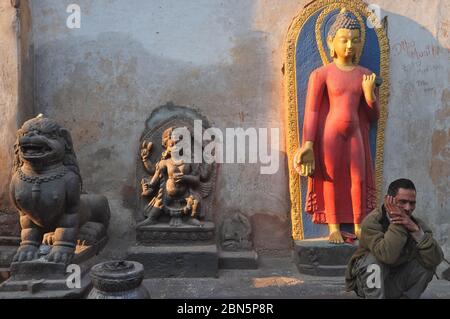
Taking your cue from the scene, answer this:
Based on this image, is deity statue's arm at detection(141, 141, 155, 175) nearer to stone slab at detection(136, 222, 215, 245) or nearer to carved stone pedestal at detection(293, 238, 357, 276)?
stone slab at detection(136, 222, 215, 245)

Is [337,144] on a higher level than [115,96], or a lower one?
lower

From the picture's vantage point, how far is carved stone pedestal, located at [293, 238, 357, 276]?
14.5ft

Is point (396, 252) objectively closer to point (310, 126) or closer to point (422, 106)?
point (310, 126)

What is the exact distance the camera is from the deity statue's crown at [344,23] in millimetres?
4594

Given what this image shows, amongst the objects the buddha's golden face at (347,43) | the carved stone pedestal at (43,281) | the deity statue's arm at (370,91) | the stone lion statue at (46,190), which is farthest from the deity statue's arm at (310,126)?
the carved stone pedestal at (43,281)

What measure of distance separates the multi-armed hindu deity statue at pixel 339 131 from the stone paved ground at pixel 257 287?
54 centimetres

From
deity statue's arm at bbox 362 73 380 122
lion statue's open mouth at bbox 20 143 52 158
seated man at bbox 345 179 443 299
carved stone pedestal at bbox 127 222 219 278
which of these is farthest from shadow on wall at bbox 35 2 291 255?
seated man at bbox 345 179 443 299

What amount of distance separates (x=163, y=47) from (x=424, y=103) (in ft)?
9.25

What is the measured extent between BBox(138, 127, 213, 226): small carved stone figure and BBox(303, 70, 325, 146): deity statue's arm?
109 centimetres

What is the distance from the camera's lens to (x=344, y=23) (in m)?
4.61

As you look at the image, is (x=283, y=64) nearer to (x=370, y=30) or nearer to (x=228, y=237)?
(x=370, y=30)

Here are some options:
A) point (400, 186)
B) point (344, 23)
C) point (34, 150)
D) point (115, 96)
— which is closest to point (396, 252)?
point (400, 186)

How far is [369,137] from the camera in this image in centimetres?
490

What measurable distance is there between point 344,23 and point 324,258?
2.21 m
